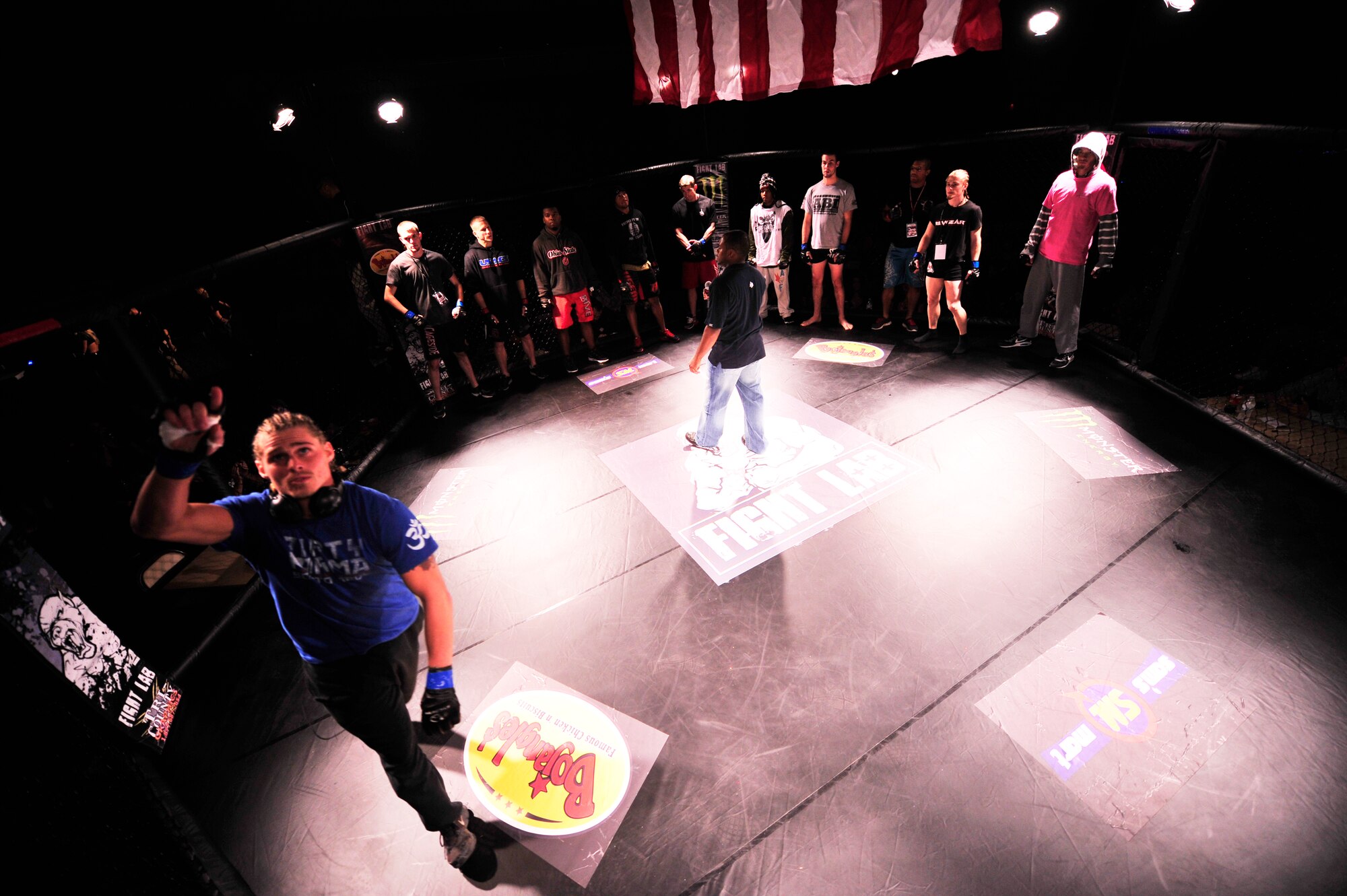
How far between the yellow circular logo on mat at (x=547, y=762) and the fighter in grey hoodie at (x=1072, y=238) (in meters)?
6.29

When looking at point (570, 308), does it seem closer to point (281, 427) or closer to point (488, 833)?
point (281, 427)

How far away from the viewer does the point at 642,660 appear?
3.31 m

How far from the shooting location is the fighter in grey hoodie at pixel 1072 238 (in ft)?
17.5

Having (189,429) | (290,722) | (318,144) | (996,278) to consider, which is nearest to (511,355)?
(318,144)

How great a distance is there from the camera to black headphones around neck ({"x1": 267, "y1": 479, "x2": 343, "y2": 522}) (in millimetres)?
1890

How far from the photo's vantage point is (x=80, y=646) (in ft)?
9.00

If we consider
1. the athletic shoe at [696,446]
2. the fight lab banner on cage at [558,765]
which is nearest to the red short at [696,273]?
the athletic shoe at [696,446]

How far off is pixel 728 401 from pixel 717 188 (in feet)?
16.0

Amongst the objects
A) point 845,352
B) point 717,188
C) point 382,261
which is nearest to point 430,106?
point 382,261

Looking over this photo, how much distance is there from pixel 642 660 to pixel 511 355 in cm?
595

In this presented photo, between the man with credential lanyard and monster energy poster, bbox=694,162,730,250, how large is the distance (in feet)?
22.8

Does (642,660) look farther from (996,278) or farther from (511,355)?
(996,278)

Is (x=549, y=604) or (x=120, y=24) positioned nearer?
(x=549, y=604)

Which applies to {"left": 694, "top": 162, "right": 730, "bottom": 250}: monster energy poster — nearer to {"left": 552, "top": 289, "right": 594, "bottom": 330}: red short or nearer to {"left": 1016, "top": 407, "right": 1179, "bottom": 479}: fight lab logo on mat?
{"left": 552, "top": 289, "right": 594, "bottom": 330}: red short
